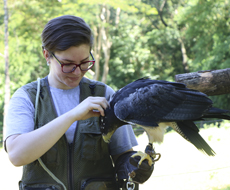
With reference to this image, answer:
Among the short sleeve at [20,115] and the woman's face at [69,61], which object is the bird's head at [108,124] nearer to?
the woman's face at [69,61]

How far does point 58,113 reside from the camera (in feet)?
5.99

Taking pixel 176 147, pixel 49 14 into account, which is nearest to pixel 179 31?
pixel 49 14

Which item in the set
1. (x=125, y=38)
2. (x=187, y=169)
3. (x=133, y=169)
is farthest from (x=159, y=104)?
(x=125, y=38)

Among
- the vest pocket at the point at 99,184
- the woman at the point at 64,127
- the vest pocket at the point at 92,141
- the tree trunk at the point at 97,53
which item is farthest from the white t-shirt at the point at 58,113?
the tree trunk at the point at 97,53

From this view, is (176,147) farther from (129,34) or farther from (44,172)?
(129,34)

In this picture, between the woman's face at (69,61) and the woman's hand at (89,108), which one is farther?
the woman's face at (69,61)

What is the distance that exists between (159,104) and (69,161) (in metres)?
0.80

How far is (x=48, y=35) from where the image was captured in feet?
5.61

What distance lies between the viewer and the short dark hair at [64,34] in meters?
1.65

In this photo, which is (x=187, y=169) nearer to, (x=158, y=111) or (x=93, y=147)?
(x=158, y=111)

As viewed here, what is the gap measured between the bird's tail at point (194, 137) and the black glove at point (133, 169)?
38cm

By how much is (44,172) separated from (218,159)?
4.25 meters

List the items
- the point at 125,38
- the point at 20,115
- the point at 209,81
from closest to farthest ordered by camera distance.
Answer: the point at 20,115
the point at 209,81
the point at 125,38

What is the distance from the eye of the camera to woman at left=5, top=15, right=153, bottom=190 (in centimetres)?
155
